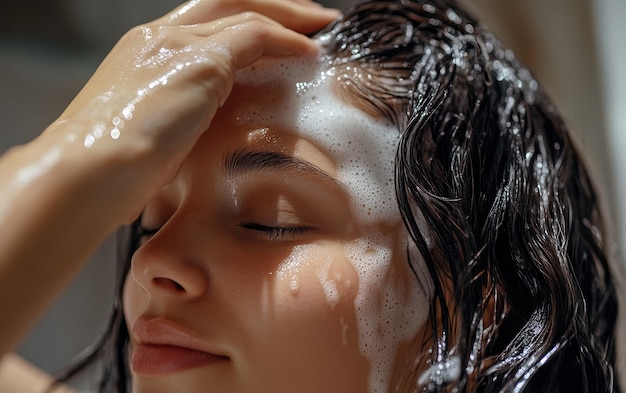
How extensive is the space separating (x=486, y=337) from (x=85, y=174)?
447mm

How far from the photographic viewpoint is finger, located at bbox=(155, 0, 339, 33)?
0.83m

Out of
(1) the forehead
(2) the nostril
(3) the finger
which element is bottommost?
(2) the nostril

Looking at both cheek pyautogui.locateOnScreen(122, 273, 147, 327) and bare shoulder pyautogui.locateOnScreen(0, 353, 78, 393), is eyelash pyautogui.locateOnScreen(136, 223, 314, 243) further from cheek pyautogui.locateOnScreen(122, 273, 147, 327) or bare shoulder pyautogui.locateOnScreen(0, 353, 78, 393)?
bare shoulder pyautogui.locateOnScreen(0, 353, 78, 393)

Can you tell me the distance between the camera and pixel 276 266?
74cm

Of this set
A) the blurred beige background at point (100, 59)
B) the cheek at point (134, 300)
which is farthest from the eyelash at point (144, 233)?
the blurred beige background at point (100, 59)

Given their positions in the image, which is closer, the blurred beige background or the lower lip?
the lower lip

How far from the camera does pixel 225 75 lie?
73cm

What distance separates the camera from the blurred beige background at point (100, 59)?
1852mm

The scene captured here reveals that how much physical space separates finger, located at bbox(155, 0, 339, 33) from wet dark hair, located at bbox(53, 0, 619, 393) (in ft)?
0.08

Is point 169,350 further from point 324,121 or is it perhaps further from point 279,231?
point 324,121

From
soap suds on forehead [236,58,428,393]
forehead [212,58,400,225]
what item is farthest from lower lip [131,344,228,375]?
forehead [212,58,400,225]

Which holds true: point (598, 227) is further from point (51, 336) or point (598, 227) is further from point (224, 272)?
point (51, 336)

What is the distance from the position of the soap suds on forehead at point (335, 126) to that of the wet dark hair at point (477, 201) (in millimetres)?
22

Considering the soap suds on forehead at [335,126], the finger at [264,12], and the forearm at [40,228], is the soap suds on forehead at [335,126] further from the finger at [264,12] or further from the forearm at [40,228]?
the forearm at [40,228]
